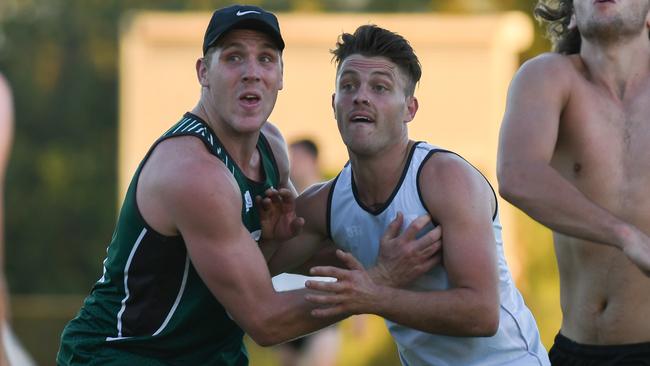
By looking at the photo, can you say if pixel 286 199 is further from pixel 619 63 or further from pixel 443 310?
pixel 619 63

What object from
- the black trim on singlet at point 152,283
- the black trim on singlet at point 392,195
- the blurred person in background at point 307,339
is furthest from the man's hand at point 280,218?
the blurred person in background at point 307,339

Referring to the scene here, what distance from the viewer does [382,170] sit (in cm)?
496

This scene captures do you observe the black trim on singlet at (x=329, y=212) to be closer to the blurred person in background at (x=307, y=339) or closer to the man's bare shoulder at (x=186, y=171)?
the man's bare shoulder at (x=186, y=171)

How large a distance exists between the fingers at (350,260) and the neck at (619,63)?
1.26 metres

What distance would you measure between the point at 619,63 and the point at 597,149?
376mm

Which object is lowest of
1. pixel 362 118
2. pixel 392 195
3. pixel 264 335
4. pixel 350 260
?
pixel 264 335

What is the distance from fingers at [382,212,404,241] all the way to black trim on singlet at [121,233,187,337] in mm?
819

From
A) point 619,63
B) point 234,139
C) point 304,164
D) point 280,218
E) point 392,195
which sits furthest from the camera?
point 304,164

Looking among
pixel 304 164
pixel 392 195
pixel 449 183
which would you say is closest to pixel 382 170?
pixel 392 195

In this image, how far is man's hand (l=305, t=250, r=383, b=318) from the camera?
15.4ft

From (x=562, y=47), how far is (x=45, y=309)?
11.9 metres

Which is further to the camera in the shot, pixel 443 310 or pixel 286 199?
pixel 286 199

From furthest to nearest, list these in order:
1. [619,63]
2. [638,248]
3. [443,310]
→ 1. [619,63]
2. [443,310]
3. [638,248]

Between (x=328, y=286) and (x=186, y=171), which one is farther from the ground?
(x=186, y=171)
